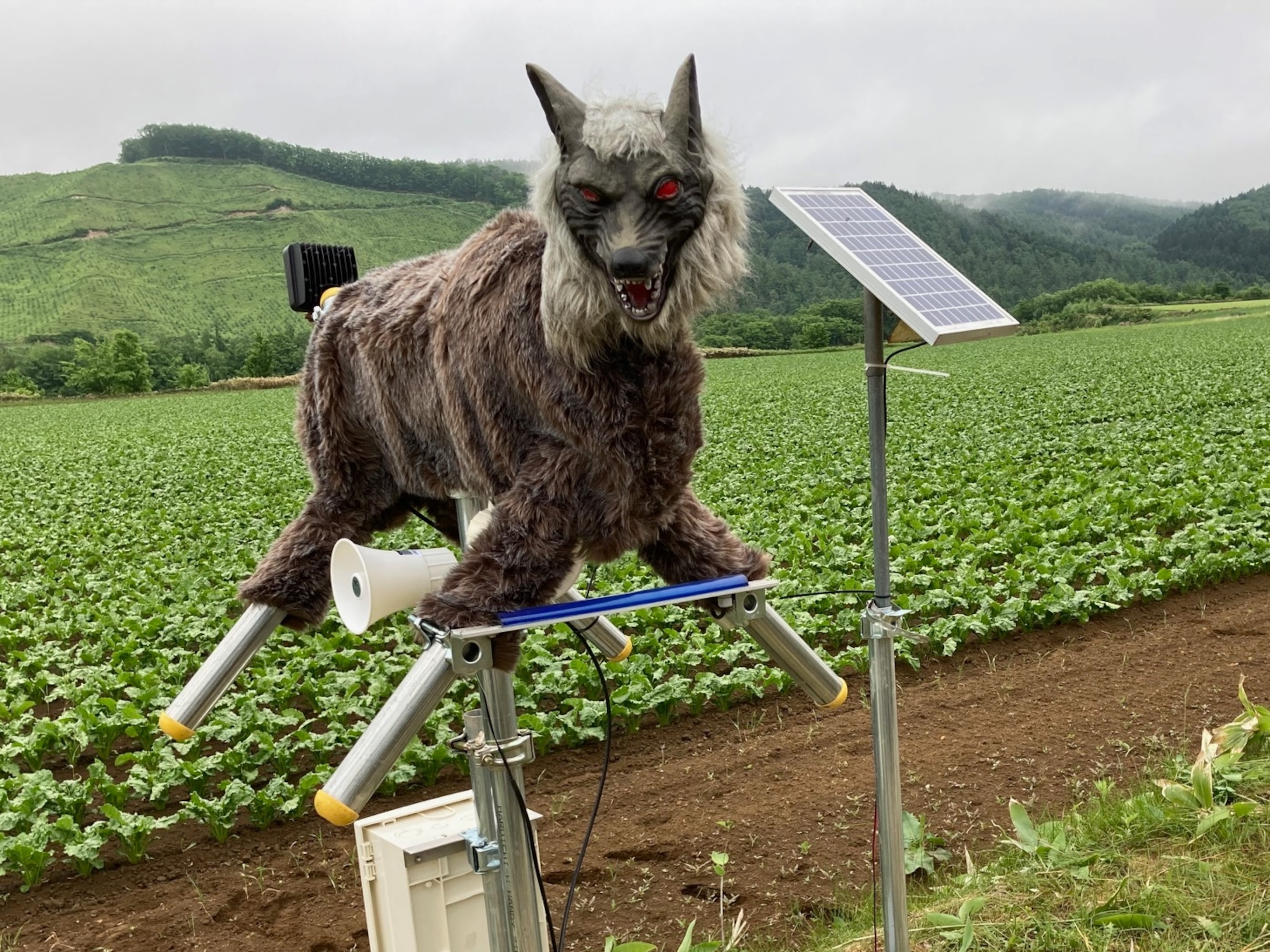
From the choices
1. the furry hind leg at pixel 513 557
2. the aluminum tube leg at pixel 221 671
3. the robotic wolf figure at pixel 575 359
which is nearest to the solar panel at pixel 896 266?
the robotic wolf figure at pixel 575 359

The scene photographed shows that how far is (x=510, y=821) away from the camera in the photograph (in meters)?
2.00

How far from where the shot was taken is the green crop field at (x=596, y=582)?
539 centimetres

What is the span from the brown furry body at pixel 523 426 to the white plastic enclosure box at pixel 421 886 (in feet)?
2.94

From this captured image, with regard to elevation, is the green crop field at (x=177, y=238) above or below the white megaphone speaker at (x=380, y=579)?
above

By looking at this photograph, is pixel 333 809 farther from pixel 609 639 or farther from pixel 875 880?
pixel 875 880

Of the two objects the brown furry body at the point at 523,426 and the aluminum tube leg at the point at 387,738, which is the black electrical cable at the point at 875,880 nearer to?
the brown furry body at the point at 523,426

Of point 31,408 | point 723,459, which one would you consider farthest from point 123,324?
point 723,459

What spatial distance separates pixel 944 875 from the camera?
13.5 ft

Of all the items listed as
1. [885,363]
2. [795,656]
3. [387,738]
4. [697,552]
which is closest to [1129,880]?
[795,656]

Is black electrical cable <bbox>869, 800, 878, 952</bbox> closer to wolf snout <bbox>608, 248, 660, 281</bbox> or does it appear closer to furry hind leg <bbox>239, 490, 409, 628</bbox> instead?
furry hind leg <bbox>239, 490, 409, 628</bbox>

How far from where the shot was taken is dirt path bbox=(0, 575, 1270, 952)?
4094 millimetres

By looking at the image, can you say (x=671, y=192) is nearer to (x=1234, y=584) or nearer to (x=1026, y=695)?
(x=1026, y=695)

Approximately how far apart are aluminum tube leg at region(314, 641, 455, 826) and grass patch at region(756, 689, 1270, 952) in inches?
83.1

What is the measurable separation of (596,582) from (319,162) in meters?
135
